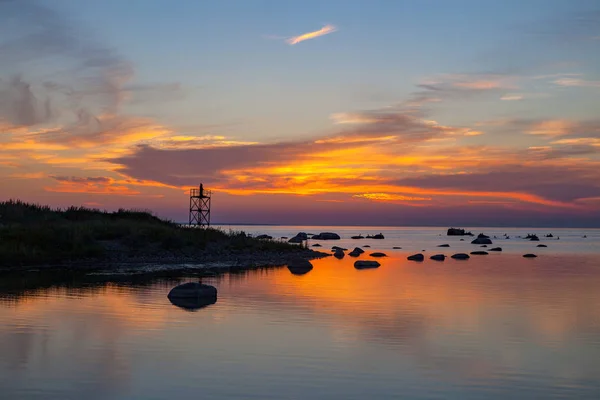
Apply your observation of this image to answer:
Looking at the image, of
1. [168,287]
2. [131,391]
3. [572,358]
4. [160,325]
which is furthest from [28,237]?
[572,358]

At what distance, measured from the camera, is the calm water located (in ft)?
47.2

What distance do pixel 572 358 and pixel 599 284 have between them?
27470mm

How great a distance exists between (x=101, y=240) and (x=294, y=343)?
37468 millimetres

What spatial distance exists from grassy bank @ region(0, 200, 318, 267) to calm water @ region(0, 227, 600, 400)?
438 inches

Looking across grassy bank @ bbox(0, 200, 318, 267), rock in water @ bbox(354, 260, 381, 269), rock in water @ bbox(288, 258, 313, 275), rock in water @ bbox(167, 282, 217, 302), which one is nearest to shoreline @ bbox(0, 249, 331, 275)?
grassy bank @ bbox(0, 200, 318, 267)

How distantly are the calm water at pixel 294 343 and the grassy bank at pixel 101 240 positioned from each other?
36.5 ft

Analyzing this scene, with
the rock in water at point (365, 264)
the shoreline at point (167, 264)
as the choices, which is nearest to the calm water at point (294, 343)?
the shoreline at point (167, 264)

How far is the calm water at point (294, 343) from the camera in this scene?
14.4 m

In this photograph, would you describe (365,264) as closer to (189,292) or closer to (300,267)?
(300,267)

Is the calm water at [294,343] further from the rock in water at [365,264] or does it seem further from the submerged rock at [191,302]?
the rock in water at [365,264]

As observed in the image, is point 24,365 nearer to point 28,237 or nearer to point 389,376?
point 389,376

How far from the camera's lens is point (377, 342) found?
2002 cm

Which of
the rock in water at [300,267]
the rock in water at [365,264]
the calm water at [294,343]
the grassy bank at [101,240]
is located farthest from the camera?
the rock in water at [365,264]

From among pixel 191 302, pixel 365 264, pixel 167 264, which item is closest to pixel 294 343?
pixel 191 302
